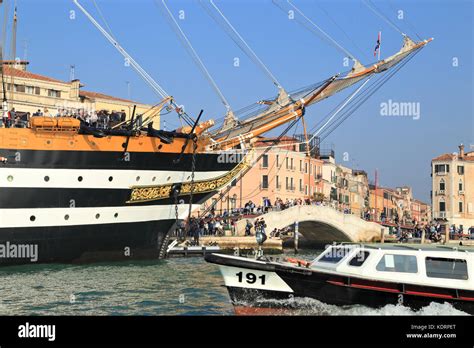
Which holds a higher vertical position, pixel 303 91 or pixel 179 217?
pixel 303 91

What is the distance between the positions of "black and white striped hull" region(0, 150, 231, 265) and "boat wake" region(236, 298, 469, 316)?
43.1 ft

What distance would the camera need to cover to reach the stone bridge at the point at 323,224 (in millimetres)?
57025

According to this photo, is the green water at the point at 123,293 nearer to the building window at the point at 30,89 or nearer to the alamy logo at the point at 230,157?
the alamy logo at the point at 230,157

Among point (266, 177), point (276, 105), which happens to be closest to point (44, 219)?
point (276, 105)

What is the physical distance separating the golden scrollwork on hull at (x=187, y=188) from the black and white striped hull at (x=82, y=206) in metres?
0.22

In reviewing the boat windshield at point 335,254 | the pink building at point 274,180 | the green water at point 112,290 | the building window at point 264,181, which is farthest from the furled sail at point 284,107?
the building window at point 264,181

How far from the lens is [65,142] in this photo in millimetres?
28719

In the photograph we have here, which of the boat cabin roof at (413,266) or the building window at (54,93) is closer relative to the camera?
the boat cabin roof at (413,266)

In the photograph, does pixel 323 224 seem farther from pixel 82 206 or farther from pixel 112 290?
pixel 112 290

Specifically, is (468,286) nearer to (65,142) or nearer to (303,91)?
(65,142)
